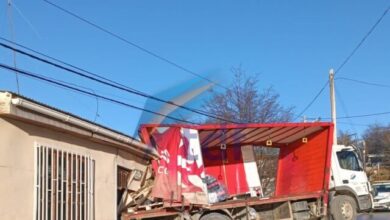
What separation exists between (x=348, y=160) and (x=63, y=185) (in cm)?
1183

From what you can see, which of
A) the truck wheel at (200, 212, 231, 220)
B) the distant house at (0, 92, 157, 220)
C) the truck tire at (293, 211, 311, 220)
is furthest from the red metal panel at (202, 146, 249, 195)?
the distant house at (0, 92, 157, 220)

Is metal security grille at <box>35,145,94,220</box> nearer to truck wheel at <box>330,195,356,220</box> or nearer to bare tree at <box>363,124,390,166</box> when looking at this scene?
truck wheel at <box>330,195,356,220</box>

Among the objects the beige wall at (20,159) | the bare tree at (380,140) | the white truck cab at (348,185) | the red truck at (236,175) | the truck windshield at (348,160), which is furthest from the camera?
the bare tree at (380,140)

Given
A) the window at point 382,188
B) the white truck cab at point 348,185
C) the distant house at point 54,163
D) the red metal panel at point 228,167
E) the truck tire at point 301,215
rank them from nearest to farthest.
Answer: the distant house at point 54,163
the truck tire at point 301,215
the white truck cab at point 348,185
the red metal panel at point 228,167
the window at point 382,188

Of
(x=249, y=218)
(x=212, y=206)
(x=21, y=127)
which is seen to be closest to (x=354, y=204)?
(x=249, y=218)

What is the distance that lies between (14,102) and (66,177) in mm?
2513

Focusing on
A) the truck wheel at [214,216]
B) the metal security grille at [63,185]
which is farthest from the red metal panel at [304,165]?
the metal security grille at [63,185]

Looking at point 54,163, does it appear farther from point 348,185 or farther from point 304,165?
point 348,185

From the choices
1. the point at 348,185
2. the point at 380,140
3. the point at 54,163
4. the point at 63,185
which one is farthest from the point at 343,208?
the point at 380,140

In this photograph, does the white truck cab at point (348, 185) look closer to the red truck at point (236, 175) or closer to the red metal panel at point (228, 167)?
the red truck at point (236, 175)

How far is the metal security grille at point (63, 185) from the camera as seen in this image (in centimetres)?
1014

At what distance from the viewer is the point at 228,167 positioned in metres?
19.6

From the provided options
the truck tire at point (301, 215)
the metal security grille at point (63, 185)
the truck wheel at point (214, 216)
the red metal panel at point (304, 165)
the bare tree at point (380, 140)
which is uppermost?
the bare tree at point (380, 140)

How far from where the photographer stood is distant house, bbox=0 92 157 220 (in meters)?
9.24
